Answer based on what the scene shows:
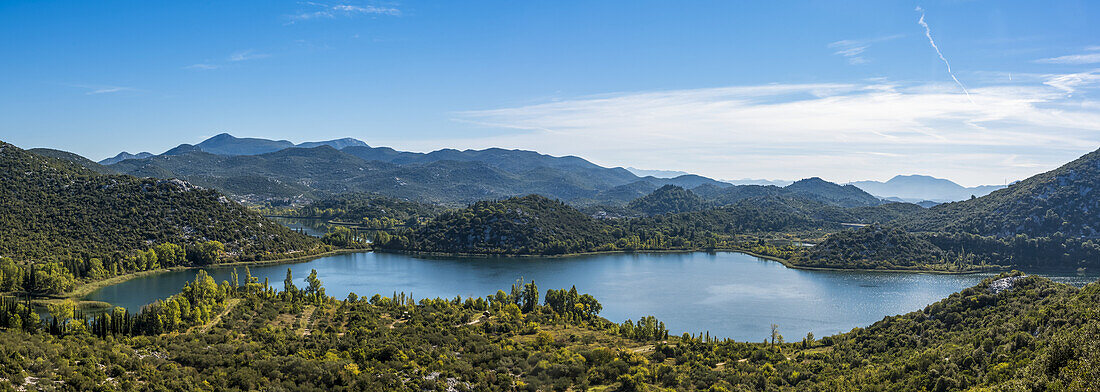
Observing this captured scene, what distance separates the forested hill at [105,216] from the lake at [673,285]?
37.5 ft

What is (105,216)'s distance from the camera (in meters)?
113

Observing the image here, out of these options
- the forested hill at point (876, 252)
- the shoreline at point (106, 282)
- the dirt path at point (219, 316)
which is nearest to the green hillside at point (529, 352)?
the dirt path at point (219, 316)

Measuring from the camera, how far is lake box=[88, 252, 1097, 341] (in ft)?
274

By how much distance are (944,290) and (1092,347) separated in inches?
3583

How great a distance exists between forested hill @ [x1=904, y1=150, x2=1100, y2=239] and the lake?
23.9 metres

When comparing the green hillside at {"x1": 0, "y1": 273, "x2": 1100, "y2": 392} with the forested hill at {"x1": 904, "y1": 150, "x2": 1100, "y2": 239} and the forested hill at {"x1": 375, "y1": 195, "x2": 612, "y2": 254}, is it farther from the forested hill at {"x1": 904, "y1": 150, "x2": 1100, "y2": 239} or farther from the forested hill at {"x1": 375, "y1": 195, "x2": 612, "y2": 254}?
the forested hill at {"x1": 904, "y1": 150, "x2": 1100, "y2": 239}

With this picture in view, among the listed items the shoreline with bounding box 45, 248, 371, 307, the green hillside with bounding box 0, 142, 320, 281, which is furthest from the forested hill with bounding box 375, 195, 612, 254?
the green hillside with bounding box 0, 142, 320, 281

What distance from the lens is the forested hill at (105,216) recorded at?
101 metres

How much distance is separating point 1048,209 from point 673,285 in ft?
322

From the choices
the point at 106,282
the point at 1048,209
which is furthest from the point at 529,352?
the point at 1048,209

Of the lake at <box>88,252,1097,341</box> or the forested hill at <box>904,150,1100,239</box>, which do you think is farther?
the forested hill at <box>904,150,1100,239</box>

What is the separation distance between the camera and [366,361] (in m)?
43.4

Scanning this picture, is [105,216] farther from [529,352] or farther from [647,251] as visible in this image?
[647,251]

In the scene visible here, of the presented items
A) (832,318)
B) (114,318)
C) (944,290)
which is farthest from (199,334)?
(944,290)
